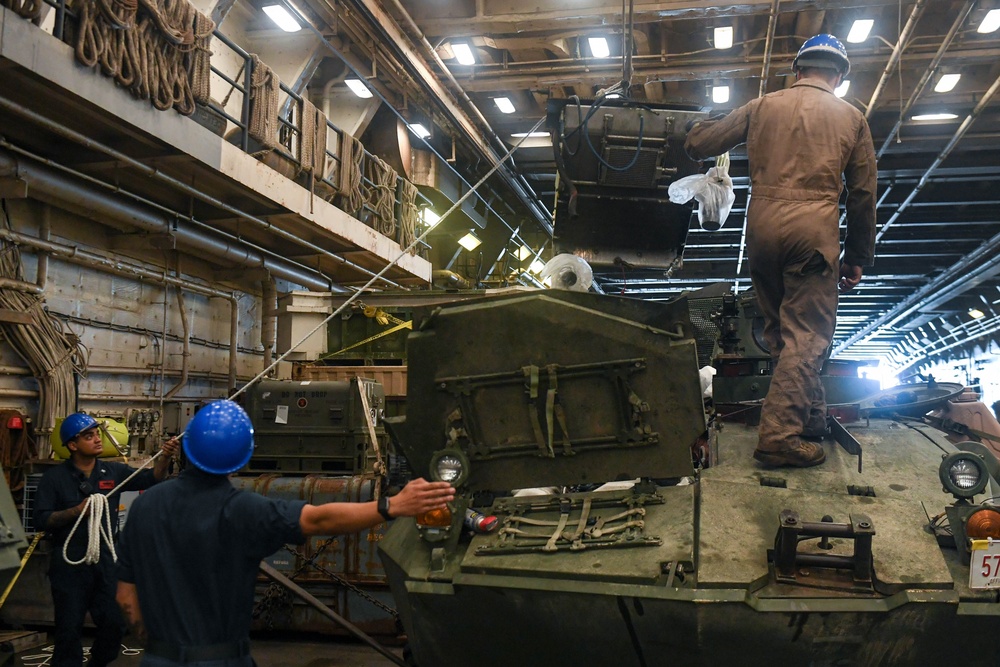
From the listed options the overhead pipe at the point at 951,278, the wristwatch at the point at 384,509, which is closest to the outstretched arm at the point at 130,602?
the wristwatch at the point at 384,509

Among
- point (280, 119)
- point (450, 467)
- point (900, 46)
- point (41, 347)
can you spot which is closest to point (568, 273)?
point (450, 467)

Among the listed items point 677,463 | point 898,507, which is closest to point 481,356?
point 677,463

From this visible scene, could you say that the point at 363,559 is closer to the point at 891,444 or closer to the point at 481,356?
the point at 481,356

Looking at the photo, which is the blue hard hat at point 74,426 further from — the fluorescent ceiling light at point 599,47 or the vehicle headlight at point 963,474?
the fluorescent ceiling light at point 599,47

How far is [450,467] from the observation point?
3859 mm

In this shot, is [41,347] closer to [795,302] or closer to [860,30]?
[795,302]

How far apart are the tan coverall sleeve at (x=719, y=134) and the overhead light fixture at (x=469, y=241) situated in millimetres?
11573

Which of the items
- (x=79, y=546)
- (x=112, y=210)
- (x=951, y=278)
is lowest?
(x=79, y=546)

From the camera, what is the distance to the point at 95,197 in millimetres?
8234

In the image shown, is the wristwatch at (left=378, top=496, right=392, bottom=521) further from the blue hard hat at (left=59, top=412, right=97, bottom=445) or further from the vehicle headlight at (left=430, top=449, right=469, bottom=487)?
the blue hard hat at (left=59, top=412, right=97, bottom=445)

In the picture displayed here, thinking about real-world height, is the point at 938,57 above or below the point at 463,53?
below

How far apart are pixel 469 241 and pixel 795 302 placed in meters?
12.4

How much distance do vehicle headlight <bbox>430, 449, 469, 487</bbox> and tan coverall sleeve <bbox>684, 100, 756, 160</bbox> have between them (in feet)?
7.13

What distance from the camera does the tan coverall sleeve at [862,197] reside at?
14.9ft
